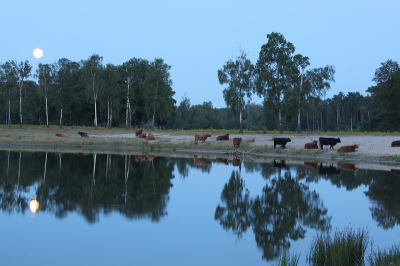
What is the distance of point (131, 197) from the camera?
20.3 m

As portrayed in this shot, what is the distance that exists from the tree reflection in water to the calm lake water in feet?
0.13

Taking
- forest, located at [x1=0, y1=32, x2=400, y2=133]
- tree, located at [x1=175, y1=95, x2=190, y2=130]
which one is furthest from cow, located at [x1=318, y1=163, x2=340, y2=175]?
tree, located at [x1=175, y1=95, x2=190, y2=130]

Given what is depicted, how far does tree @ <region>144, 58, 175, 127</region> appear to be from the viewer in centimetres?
8031

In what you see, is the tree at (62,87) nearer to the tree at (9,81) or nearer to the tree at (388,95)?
the tree at (9,81)

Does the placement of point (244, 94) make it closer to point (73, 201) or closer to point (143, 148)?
point (143, 148)

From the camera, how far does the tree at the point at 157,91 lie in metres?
80.3

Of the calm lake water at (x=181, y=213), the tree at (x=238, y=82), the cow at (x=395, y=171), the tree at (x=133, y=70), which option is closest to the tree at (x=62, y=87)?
the tree at (x=133, y=70)

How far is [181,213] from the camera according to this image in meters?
17.5

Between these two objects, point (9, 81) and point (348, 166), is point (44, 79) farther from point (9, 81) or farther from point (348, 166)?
point (348, 166)

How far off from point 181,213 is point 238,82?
50452mm

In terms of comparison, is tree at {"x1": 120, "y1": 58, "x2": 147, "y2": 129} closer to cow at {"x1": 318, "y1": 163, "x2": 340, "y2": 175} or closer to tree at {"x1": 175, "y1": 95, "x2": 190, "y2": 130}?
tree at {"x1": 175, "y1": 95, "x2": 190, "y2": 130}

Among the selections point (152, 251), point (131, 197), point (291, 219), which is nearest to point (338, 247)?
point (152, 251)

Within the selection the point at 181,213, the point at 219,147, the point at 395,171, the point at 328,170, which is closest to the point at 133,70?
the point at 219,147

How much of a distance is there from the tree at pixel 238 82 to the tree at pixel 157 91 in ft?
53.3
